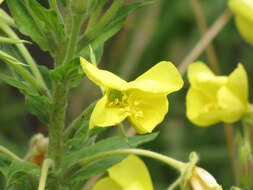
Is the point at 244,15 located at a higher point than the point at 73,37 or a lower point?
lower

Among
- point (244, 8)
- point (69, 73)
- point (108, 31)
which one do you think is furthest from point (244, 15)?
point (69, 73)

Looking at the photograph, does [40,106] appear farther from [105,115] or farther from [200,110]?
[200,110]

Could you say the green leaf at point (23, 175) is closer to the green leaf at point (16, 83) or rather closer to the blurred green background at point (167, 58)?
the green leaf at point (16, 83)

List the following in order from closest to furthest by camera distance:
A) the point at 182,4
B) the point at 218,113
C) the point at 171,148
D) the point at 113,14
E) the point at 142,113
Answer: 1. the point at 142,113
2. the point at 113,14
3. the point at 218,113
4. the point at 171,148
5. the point at 182,4

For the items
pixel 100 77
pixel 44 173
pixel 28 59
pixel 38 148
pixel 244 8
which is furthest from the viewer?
pixel 244 8

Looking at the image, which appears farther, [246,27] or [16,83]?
[246,27]

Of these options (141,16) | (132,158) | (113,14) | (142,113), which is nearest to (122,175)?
(132,158)

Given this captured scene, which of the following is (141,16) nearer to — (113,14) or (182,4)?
(182,4)
